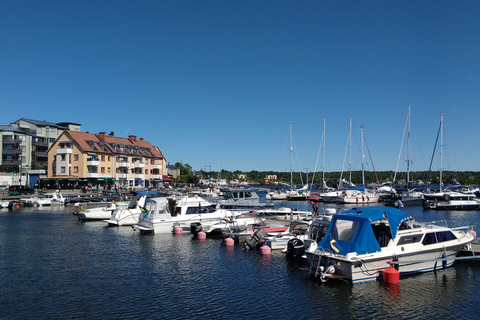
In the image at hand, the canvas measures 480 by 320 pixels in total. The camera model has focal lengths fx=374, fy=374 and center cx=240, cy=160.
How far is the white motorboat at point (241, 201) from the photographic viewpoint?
49.1 m

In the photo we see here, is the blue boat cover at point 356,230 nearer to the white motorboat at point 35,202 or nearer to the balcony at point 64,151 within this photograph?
the white motorboat at point 35,202

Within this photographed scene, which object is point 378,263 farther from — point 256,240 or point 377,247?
point 256,240

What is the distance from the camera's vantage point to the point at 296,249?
22734 millimetres

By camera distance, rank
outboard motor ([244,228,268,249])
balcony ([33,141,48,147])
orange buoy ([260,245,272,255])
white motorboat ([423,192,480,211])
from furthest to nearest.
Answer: balcony ([33,141,48,147]), white motorboat ([423,192,480,211]), outboard motor ([244,228,268,249]), orange buoy ([260,245,272,255])

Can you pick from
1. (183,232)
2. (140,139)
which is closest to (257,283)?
(183,232)

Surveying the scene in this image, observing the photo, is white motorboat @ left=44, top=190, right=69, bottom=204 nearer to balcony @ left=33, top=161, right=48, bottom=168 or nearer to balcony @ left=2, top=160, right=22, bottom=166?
balcony @ left=2, top=160, right=22, bottom=166

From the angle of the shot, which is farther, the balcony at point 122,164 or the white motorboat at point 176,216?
the balcony at point 122,164

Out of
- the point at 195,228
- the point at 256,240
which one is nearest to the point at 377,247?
the point at 256,240

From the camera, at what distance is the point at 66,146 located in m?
84.8

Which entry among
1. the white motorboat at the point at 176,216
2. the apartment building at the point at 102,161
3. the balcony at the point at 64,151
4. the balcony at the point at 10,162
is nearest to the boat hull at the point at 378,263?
the white motorboat at the point at 176,216

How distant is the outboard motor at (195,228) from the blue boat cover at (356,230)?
14.1 metres

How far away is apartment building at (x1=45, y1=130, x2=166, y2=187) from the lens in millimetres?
83625

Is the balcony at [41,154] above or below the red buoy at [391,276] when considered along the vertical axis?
above

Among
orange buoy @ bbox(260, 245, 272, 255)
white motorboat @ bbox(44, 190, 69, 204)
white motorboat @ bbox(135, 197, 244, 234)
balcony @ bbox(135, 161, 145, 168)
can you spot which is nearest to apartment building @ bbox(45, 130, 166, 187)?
balcony @ bbox(135, 161, 145, 168)
